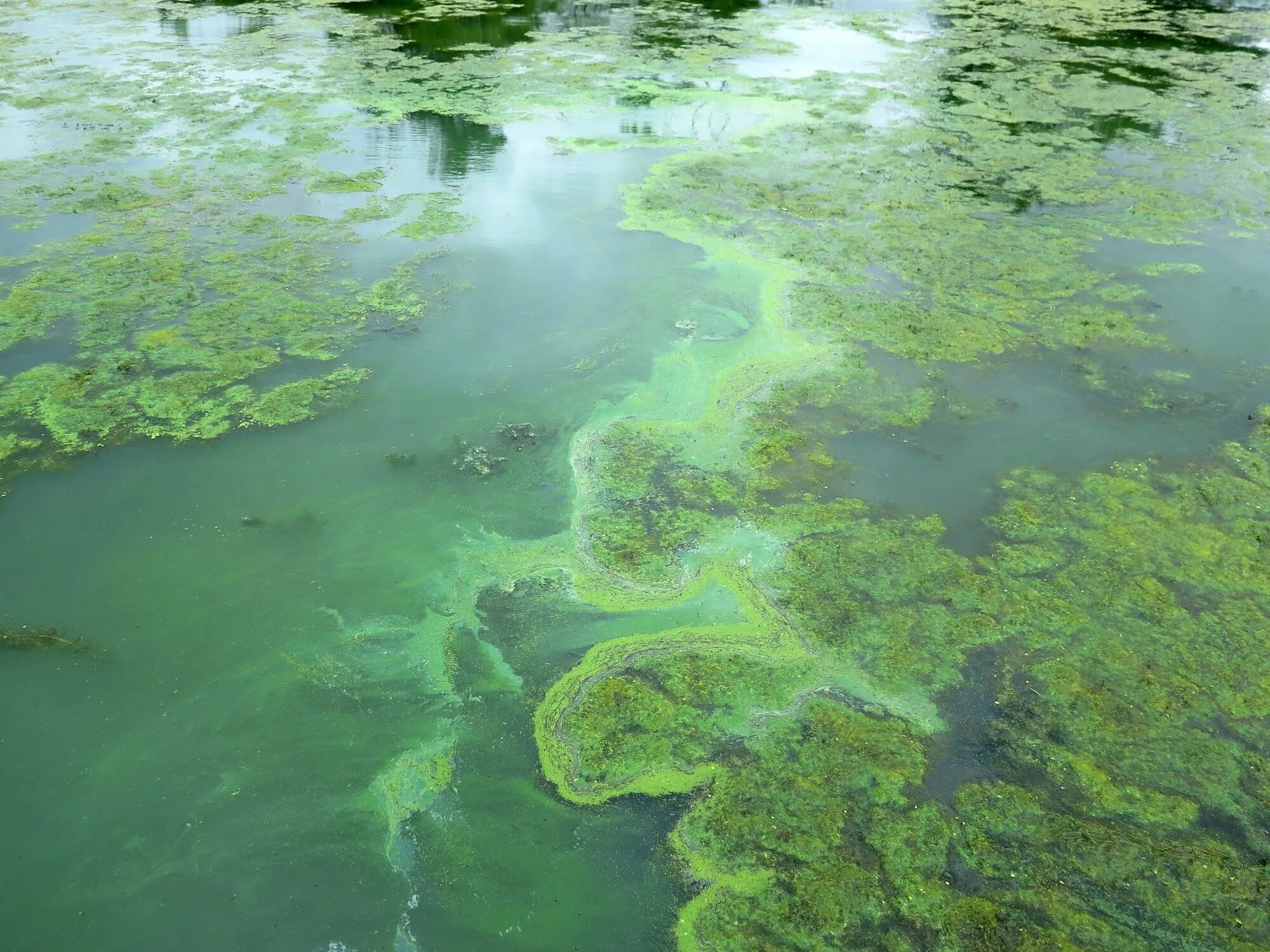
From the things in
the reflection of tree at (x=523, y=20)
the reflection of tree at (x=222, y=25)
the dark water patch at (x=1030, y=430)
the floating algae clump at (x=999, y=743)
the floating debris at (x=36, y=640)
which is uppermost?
the reflection of tree at (x=523, y=20)

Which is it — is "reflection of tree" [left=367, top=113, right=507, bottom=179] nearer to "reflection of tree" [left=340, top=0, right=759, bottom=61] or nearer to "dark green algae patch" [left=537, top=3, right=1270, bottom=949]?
"reflection of tree" [left=340, top=0, right=759, bottom=61]

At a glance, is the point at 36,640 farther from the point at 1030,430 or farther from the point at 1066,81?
the point at 1066,81

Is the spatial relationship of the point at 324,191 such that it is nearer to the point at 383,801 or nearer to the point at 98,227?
the point at 98,227

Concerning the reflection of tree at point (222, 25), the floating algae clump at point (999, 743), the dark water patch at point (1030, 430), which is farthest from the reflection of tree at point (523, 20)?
the floating algae clump at point (999, 743)

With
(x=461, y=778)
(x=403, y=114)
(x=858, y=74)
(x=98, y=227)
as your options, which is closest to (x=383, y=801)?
(x=461, y=778)

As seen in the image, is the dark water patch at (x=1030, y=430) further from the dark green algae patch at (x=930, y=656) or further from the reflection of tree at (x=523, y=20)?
the reflection of tree at (x=523, y=20)

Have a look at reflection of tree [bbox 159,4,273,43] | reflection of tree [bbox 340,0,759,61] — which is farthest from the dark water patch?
reflection of tree [bbox 159,4,273,43]

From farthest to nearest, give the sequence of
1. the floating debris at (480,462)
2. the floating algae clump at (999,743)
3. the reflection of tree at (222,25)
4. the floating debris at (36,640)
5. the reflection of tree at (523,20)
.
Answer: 1. the reflection of tree at (222,25)
2. the reflection of tree at (523,20)
3. the floating debris at (480,462)
4. the floating debris at (36,640)
5. the floating algae clump at (999,743)

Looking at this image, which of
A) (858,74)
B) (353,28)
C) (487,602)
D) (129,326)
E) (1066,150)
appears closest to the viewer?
(487,602)
